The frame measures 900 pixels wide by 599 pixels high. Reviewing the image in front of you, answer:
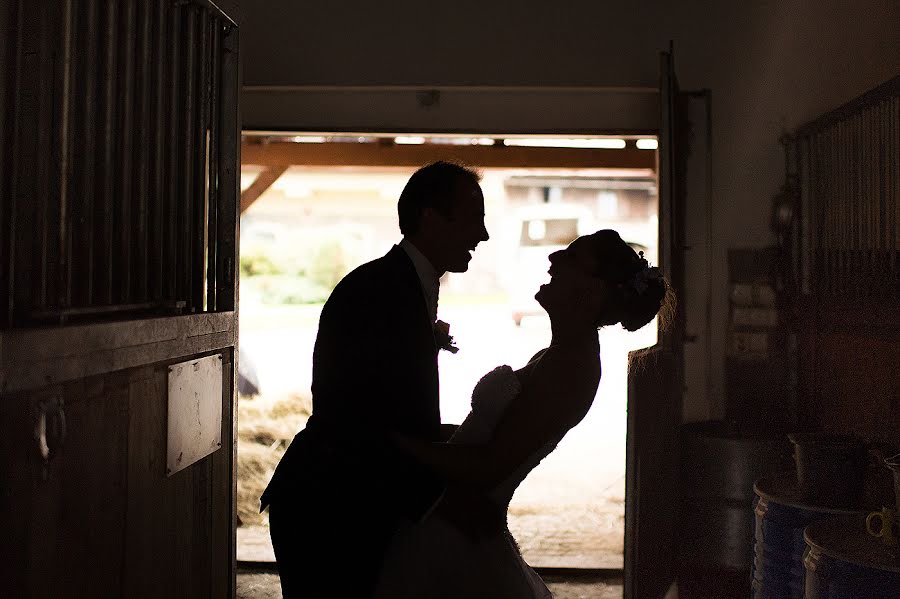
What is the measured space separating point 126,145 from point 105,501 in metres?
0.72

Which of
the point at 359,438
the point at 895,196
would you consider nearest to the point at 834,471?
the point at 895,196

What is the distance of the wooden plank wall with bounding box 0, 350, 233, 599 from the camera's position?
138 cm

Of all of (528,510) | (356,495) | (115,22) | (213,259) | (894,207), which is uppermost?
(115,22)

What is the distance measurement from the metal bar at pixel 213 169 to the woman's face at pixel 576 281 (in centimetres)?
88

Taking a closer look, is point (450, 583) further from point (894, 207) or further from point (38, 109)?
point (894, 207)

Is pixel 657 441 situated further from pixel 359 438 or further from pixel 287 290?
pixel 287 290

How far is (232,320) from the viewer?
90.9 inches

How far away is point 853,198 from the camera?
3057 millimetres

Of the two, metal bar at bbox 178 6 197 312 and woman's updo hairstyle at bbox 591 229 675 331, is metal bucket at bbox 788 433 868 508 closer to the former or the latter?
woman's updo hairstyle at bbox 591 229 675 331

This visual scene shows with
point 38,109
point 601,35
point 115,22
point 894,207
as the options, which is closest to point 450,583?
point 38,109

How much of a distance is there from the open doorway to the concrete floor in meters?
1.84

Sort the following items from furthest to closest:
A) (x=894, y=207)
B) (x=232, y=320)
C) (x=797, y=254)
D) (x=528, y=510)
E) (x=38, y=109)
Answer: (x=528, y=510) → (x=797, y=254) → (x=894, y=207) → (x=232, y=320) → (x=38, y=109)

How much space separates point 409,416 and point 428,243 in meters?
0.39

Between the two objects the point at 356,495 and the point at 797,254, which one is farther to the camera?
the point at 797,254
